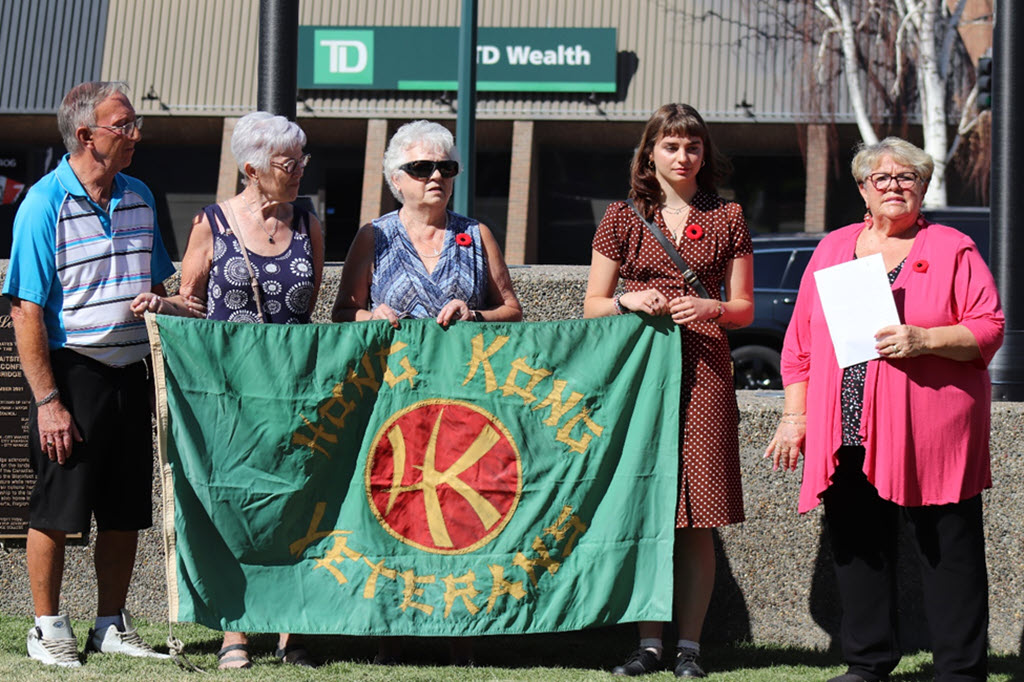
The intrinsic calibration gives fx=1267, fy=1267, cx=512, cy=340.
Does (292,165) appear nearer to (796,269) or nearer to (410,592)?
(410,592)

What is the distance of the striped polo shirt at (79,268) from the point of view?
4.49 meters

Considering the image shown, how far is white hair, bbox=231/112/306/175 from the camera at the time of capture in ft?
→ 14.9

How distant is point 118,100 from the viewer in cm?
461

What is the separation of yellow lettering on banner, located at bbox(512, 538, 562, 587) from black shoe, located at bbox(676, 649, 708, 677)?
548mm

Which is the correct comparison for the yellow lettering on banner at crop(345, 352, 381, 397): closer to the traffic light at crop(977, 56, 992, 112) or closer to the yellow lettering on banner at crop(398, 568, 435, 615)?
the yellow lettering on banner at crop(398, 568, 435, 615)

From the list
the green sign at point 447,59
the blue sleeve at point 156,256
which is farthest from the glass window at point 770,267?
the green sign at point 447,59

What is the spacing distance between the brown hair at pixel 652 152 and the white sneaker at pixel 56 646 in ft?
8.64

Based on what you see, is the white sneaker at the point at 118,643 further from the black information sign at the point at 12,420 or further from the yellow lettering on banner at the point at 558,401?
the yellow lettering on banner at the point at 558,401

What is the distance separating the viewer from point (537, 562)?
15.4 ft

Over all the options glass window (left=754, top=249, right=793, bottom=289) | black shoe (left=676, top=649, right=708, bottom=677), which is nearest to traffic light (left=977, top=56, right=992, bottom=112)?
glass window (left=754, top=249, right=793, bottom=289)

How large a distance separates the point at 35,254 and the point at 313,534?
1.41 m

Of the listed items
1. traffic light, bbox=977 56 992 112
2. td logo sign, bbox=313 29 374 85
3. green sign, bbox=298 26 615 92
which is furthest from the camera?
td logo sign, bbox=313 29 374 85

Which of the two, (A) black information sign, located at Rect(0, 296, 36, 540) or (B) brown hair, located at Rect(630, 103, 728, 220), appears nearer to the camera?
(B) brown hair, located at Rect(630, 103, 728, 220)

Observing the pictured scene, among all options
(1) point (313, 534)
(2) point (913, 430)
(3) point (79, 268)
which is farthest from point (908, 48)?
(3) point (79, 268)
